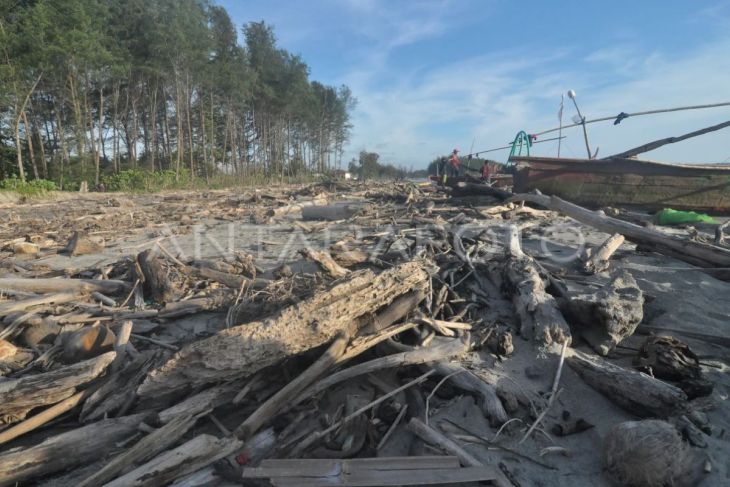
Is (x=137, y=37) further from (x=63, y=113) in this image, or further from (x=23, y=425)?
(x=23, y=425)

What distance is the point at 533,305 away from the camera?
126 inches

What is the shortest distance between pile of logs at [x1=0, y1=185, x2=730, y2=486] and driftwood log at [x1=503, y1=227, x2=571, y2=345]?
0.01 metres

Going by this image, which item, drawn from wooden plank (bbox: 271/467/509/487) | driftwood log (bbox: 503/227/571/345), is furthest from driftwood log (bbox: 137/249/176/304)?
driftwood log (bbox: 503/227/571/345)

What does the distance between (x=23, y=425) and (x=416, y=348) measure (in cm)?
236

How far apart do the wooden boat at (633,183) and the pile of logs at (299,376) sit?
706 cm

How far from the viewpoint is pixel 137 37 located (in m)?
30.6

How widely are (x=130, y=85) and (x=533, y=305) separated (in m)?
40.4

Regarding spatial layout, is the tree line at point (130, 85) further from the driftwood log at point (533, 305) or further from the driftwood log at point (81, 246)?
the driftwood log at point (533, 305)

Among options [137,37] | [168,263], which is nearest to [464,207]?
[168,263]

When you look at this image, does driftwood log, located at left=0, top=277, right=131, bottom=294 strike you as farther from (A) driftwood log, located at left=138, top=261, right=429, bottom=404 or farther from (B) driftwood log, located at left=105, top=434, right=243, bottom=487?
(B) driftwood log, located at left=105, top=434, right=243, bottom=487

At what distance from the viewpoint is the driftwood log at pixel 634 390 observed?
218 centimetres

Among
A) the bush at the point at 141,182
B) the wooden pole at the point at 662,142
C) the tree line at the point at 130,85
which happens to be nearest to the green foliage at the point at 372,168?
the tree line at the point at 130,85

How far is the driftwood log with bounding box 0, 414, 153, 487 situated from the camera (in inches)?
74.6

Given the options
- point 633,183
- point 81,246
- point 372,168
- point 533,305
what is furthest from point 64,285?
point 372,168
